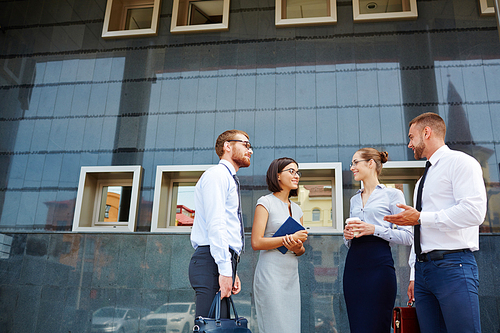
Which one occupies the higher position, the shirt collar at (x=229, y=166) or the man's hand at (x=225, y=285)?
the shirt collar at (x=229, y=166)

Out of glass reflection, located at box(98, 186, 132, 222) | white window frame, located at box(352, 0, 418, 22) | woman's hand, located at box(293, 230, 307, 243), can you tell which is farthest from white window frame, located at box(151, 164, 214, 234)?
white window frame, located at box(352, 0, 418, 22)

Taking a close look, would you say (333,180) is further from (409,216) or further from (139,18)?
(139,18)

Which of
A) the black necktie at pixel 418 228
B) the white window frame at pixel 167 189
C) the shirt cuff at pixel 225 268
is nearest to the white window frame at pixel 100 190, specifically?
the white window frame at pixel 167 189

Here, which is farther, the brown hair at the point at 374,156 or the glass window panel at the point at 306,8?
the glass window panel at the point at 306,8

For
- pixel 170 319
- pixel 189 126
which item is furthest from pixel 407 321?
pixel 189 126

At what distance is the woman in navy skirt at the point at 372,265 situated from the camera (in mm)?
2805

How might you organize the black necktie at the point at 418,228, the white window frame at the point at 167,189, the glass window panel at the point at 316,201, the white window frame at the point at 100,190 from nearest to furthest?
the black necktie at the point at 418,228
the glass window panel at the point at 316,201
the white window frame at the point at 167,189
the white window frame at the point at 100,190

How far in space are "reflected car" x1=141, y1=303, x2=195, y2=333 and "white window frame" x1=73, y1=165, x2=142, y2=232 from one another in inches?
45.0

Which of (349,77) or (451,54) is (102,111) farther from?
(451,54)

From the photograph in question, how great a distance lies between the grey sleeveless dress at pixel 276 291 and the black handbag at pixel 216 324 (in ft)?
1.83

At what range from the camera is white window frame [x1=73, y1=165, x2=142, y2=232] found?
5.49 m

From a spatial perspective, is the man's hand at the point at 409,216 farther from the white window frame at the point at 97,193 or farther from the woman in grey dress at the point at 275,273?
the white window frame at the point at 97,193

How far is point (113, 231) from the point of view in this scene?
5.39m

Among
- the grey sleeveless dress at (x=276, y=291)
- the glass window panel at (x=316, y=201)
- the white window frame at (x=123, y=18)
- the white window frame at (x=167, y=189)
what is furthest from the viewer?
the white window frame at (x=123, y=18)
